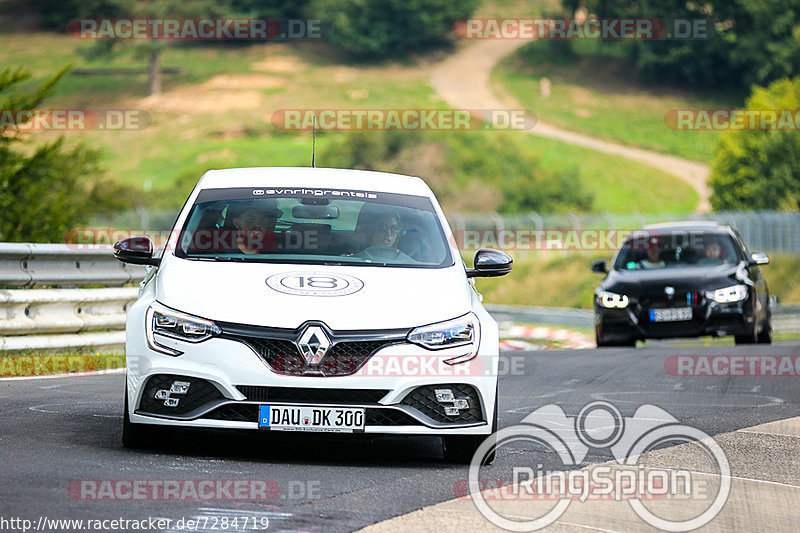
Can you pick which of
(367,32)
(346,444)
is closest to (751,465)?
(346,444)

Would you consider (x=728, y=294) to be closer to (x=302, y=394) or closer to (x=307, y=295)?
(x=307, y=295)

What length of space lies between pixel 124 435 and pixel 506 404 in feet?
13.0

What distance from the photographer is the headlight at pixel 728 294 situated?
17422 millimetres

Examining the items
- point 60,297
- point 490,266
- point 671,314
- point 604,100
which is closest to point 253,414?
point 490,266

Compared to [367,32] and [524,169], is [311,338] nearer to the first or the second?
[524,169]

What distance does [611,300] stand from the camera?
1788 cm

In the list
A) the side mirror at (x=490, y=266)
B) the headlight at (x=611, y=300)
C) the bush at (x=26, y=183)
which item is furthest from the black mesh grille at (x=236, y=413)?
the headlight at (x=611, y=300)

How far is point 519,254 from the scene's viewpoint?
157 feet

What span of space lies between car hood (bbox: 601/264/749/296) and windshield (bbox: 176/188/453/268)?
9217 mm

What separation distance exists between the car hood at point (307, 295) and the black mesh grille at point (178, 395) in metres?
0.36

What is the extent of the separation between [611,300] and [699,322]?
3.86 feet

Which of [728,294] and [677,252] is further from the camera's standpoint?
[677,252]

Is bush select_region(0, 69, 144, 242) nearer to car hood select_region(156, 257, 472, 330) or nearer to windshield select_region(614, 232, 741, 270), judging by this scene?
windshield select_region(614, 232, 741, 270)

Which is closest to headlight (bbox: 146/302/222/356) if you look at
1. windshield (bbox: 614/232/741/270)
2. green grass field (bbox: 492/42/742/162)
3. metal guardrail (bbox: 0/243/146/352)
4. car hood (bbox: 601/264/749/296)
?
metal guardrail (bbox: 0/243/146/352)
